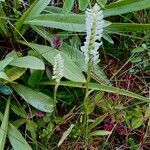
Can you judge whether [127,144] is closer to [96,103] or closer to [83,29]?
[96,103]

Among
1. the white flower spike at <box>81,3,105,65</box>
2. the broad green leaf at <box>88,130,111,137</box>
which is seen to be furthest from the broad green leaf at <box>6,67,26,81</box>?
the white flower spike at <box>81,3,105,65</box>

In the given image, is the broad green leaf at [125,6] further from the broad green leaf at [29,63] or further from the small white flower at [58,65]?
the small white flower at [58,65]

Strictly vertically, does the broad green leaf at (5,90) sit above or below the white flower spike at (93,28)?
below

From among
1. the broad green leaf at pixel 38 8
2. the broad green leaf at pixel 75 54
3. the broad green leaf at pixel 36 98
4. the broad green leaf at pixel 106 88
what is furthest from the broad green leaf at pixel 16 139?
the broad green leaf at pixel 38 8

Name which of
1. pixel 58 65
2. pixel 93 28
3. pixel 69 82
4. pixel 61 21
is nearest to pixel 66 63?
pixel 69 82

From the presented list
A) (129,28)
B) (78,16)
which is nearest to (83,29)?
(78,16)

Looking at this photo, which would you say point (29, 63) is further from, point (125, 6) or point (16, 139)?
point (125, 6)
